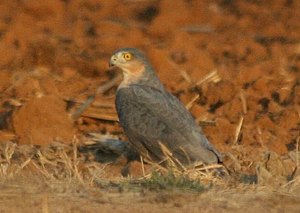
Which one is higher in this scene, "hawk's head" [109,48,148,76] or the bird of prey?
"hawk's head" [109,48,148,76]

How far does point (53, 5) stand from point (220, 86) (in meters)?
5.94

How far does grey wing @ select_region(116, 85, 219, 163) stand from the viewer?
12.1 m

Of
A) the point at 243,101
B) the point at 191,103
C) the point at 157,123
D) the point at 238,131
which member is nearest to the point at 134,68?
the point at 157,123

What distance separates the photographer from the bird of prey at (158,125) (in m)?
12.0

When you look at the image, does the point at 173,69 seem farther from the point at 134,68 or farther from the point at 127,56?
the point at 134,68

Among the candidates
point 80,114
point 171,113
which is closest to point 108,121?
point 80,114

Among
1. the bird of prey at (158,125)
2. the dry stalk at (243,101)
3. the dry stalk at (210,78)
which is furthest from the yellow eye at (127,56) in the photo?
the dry stalk at (210,78)

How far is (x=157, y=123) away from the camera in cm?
1240

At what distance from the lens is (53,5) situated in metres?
20.7

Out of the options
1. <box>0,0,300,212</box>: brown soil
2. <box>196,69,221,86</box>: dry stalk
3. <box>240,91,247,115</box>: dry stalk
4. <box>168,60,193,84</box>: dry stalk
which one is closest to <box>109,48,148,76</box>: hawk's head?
<box>0,0,300,212</box>: brown soil

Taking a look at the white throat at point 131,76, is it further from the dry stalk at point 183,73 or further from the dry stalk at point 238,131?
the dry stalk at point 183,73

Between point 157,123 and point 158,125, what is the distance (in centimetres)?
2

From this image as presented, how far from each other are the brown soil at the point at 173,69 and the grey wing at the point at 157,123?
374mm

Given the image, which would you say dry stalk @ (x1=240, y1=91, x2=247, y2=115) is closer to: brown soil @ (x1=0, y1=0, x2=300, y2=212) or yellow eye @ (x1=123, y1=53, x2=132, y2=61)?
brown soil @ (x1=0, y1=0, x2=300, y2=212)
